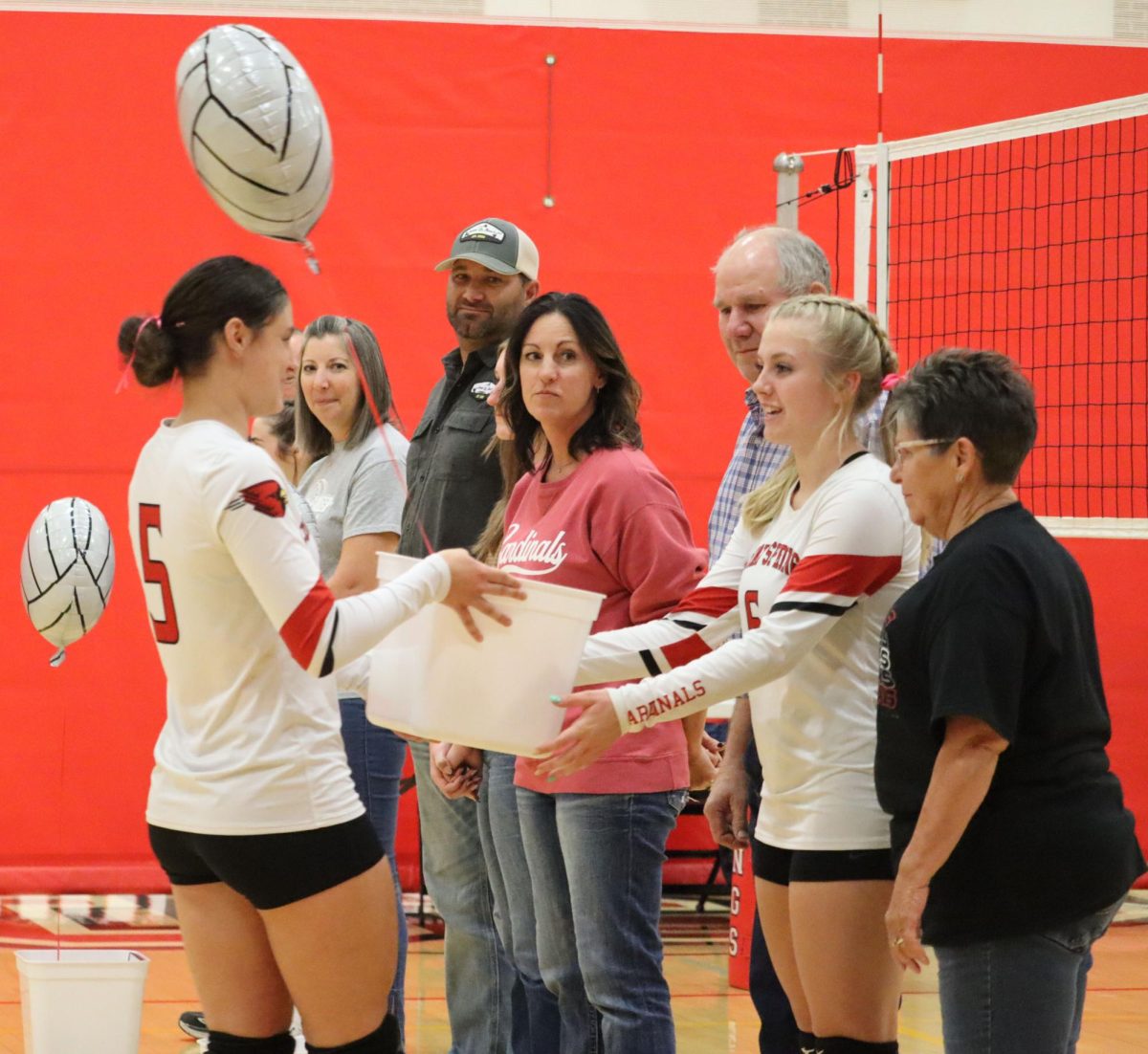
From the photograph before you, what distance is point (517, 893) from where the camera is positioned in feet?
10.3

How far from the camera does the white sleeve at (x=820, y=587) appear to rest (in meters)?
2.34

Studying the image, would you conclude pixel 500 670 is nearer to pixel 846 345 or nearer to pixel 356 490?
pixel 846 345

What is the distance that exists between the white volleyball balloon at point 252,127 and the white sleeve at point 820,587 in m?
1.07

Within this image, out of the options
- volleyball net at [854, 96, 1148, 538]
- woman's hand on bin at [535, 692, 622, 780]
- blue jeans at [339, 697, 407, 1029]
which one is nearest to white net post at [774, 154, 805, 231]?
volleyball net at [854, 96, 1148, 538]

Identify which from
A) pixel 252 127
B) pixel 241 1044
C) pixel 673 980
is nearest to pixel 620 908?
pixel 241 1044

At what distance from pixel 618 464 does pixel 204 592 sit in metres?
1.01

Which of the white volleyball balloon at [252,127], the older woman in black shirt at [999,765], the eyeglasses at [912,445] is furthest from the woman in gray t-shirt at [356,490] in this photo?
the older woman in black shirt at [999,765]

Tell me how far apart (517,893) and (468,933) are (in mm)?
514

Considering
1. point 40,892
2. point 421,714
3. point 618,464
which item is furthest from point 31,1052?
point 40,892

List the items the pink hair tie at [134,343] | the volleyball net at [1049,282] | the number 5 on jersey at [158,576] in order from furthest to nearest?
1. the volleyball net at [1049,282]
2. the pink hair tie at [134,343]
3. the number 5 on jersey at [158,576]

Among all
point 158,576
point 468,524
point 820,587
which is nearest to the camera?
point 158,576

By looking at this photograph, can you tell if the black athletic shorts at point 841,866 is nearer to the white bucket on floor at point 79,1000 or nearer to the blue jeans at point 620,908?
the blue jeans at point 620,908

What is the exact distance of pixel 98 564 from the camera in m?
4.19

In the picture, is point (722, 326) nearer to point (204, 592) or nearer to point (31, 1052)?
point (204, 592)
